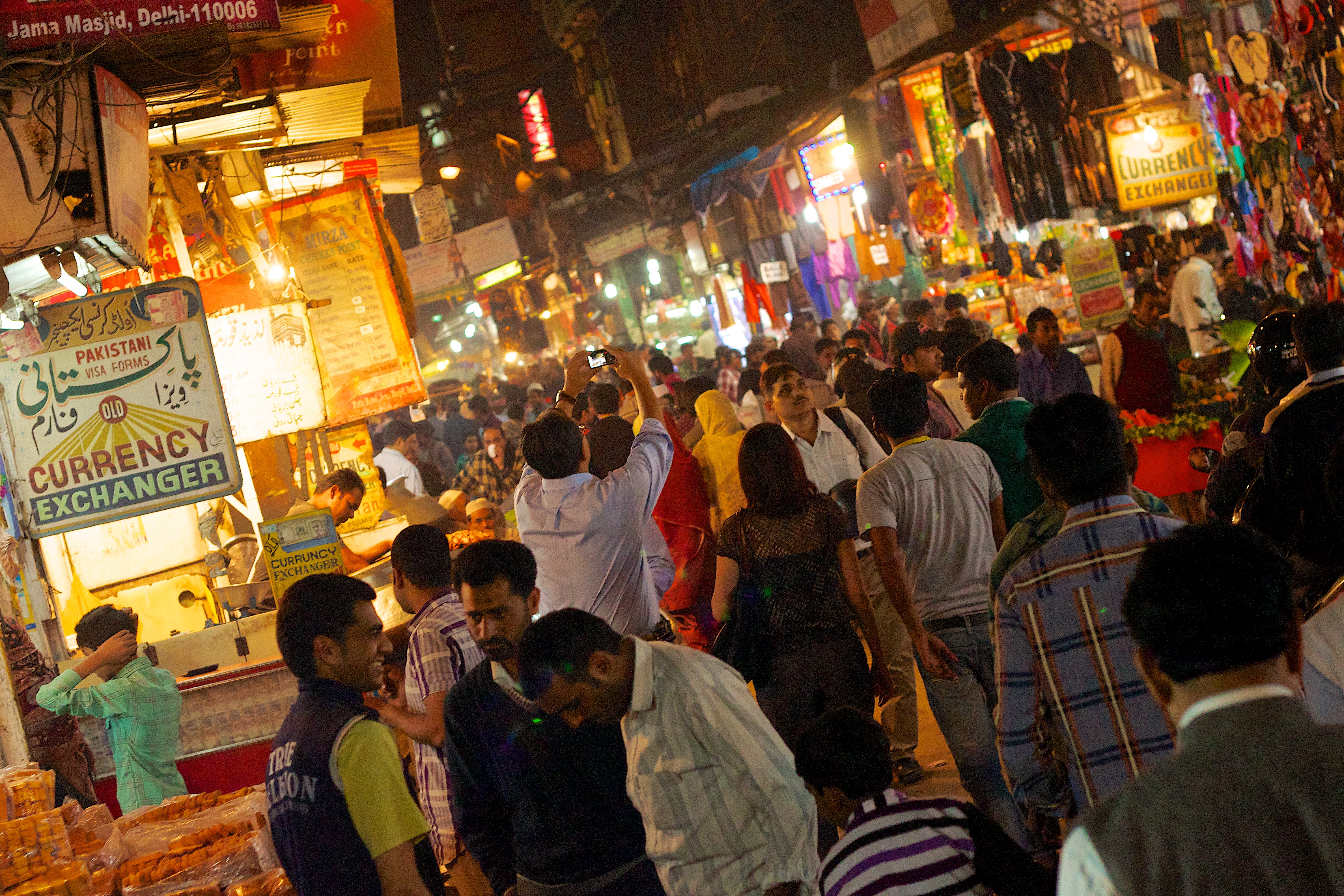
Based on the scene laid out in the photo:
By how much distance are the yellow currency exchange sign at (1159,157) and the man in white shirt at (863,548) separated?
9.34 meters

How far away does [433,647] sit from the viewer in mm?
3928

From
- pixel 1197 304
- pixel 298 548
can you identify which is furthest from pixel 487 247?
pixel 298 548

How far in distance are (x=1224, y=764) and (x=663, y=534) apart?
4.92m

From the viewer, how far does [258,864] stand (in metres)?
4.35

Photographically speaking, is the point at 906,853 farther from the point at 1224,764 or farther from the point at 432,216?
the point at 432,216

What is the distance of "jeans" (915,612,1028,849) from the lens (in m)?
4.18

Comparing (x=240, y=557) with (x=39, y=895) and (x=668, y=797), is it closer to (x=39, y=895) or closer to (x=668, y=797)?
(x=39, y=895)

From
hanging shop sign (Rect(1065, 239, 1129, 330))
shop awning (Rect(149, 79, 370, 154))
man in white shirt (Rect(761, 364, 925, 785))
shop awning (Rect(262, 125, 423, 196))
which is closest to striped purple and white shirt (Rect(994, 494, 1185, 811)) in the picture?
man in white shirt (Rect(761, 364, 925, 785))

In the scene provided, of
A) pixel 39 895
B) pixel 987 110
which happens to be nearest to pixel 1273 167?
pixel 987 110

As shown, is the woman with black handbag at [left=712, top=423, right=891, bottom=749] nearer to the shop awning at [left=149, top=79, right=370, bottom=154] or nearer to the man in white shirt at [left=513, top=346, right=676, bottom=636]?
the man in white shirt at [left=513, top=346, right=676, bottom=636]

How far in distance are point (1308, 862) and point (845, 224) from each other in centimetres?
1991

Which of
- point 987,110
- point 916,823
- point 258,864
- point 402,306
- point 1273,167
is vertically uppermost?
point 987,110

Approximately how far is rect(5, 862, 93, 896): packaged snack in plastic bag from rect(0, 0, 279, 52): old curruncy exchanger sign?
11.8 ft

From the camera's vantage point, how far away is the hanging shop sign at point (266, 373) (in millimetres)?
8164
